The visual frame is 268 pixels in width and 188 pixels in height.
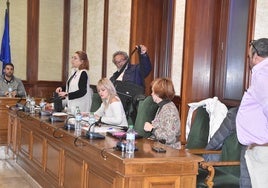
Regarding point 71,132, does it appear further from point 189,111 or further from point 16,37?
point 16,37

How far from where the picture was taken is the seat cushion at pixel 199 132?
3.81 metres

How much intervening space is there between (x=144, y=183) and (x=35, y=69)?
239 inches

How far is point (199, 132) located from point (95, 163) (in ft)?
4.22

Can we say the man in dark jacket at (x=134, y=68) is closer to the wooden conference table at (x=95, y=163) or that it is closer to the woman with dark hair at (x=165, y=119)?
the wooden conference table at (x=95, y=163)

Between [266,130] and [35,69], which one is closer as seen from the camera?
[266,130]

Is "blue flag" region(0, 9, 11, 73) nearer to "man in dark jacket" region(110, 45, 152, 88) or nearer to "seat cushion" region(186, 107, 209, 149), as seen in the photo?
"man in dark jacket" region(110, 45, 152, 88)

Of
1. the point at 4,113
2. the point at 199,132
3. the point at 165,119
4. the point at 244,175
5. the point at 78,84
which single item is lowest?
the point at 4,113

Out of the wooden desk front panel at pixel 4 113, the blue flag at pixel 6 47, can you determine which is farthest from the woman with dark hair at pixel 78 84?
the blue flag at pixel 6 47

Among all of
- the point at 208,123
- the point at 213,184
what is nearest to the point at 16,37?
the point at 208,123

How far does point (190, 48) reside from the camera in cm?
445

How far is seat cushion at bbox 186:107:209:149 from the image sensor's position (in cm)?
381

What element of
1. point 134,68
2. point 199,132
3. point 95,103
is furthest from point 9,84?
point 199,132

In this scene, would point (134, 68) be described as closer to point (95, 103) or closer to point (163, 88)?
point (95, 103)

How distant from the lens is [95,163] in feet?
9.53
